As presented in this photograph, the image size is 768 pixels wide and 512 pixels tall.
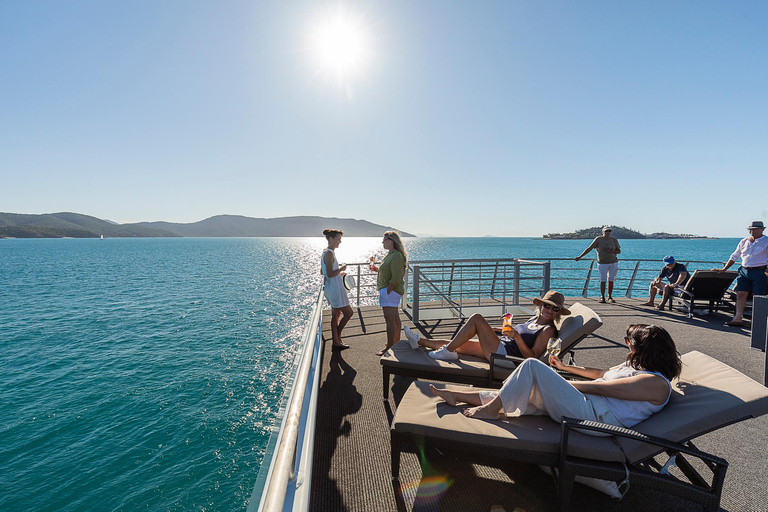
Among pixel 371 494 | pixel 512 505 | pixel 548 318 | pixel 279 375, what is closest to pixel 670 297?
pixel 548 318

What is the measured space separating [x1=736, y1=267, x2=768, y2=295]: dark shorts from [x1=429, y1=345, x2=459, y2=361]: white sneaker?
560cm

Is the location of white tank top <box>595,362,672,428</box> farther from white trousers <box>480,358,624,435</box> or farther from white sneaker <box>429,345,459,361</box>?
white sneaker <box>429,345,459,361</box>

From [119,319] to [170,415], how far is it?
10.8 meters

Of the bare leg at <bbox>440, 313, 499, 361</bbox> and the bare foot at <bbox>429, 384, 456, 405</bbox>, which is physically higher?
the bare leg at <bbox>440, 313, 499, 361</bbox>

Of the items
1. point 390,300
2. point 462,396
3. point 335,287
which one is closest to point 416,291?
point 390,300

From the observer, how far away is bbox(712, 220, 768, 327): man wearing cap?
5438mm

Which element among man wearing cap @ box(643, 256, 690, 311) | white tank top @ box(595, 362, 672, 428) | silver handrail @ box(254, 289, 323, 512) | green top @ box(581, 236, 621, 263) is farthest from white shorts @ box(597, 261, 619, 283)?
silver handrail @ box(254, 289, 323, 512)

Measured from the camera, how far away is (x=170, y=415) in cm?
620

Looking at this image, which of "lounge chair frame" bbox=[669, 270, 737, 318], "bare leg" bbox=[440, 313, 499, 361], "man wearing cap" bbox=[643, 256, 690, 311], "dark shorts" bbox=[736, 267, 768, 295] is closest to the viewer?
"bare leg" bbox=[440, 313, 499, 361]

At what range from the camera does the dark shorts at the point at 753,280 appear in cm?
555

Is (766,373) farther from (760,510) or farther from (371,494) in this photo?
(371,494)

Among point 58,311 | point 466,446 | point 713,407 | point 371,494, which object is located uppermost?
point 713,407

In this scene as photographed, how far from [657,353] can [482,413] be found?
44.0 inches

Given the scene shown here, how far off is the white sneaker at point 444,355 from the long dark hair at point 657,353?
1.54 metres
